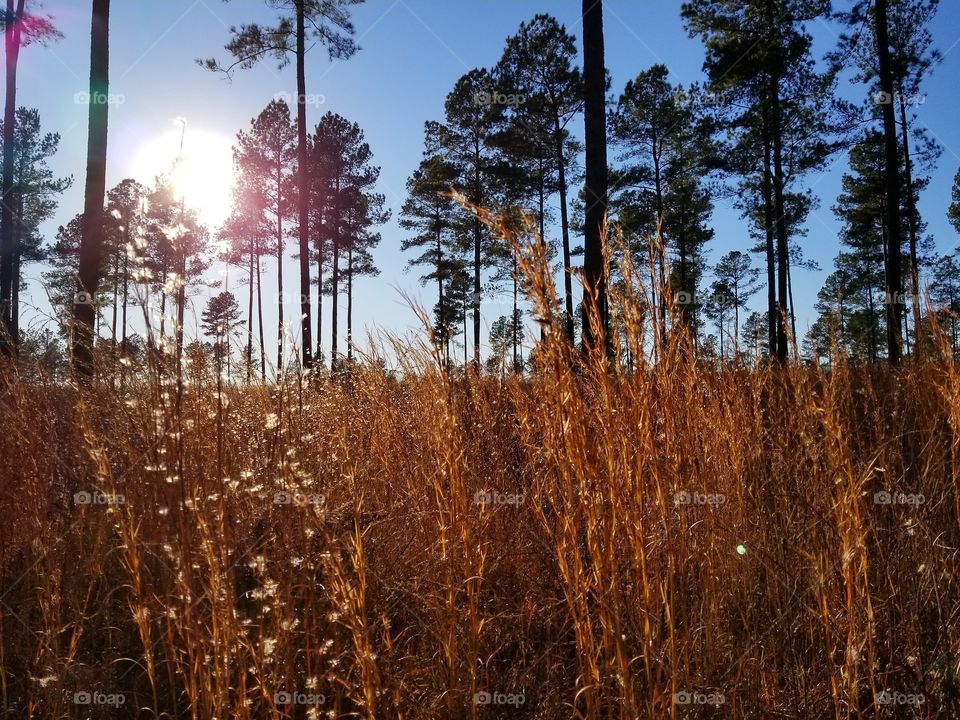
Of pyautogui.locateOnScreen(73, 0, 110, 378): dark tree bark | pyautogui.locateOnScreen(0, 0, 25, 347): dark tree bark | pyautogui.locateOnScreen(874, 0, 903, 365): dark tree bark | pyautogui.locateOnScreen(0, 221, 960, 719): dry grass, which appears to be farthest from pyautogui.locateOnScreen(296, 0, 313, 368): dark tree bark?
pyautogui.locateOnScreen(874, 0, 903, 365): dark tree bark

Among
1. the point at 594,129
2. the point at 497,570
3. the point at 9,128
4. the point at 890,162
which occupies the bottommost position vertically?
the point at 497,570

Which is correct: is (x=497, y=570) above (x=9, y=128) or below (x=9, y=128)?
below

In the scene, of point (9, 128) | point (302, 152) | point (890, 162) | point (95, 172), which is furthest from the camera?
point (9, 128)

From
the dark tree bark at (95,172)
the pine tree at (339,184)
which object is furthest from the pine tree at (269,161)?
the dark tree bark at (95,172)

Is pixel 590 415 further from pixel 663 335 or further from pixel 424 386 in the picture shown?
pixel 424 386

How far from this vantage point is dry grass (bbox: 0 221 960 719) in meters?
1.35

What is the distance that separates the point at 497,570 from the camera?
8.03 feet

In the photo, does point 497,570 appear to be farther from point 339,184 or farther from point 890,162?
point 339,184

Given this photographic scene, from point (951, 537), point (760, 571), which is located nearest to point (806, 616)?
point (760, 571)

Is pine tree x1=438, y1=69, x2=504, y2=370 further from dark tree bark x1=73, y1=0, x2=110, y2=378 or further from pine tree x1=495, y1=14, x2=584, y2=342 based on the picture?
dark tree bark x1=73, y1=0, x2=110, y2=378

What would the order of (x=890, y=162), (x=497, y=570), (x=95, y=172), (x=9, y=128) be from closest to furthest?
(x=497, y=570) < (x=95, y=172) < (x=890, y=162) < (x=9, y=128)

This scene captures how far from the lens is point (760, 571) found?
2.33 meters

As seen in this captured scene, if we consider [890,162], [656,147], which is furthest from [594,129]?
[656,147]

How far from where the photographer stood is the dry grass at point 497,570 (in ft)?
4.43
